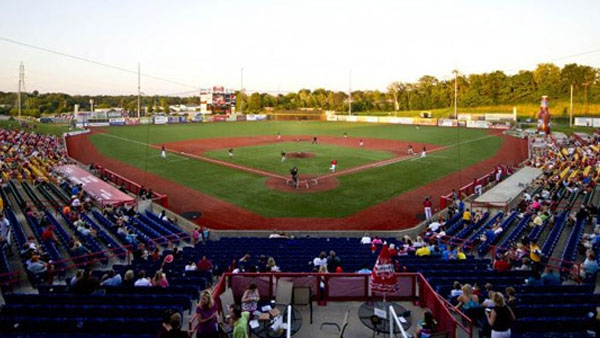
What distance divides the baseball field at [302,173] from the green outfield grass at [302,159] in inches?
4.2

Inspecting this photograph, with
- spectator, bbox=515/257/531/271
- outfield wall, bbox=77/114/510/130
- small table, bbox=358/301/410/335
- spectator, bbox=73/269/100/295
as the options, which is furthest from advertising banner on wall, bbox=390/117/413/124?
spectator, bbox=73/269/100/295

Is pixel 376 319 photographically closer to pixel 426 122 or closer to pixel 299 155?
pixel 299 155

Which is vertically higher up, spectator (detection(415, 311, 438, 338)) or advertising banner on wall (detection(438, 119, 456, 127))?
advertising banner on wall (detection(438, 119, 456, 127))

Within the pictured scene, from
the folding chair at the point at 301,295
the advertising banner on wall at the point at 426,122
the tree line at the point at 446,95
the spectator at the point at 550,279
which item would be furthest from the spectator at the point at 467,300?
the tree line at the point at 446,95

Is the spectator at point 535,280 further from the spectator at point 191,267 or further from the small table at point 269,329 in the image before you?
the spectator at point 191,267

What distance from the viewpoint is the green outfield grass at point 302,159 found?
1656 inches

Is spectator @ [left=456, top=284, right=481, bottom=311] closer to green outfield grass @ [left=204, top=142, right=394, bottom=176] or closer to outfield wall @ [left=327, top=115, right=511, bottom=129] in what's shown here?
green outfield grass @ [left=204, top=142, right=394, bottom=176]

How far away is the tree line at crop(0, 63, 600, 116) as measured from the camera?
117875mm

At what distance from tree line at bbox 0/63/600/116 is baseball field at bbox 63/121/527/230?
6489 centimetres

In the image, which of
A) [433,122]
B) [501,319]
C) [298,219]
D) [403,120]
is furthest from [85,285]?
[403,120]

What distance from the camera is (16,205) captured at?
2478cm

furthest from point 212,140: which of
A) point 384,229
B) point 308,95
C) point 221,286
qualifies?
point 308,95

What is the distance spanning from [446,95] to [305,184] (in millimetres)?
126801

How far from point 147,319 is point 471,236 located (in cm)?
1604
